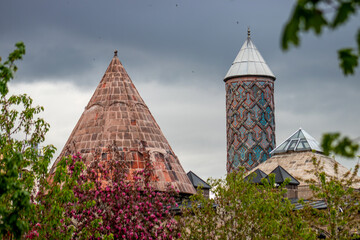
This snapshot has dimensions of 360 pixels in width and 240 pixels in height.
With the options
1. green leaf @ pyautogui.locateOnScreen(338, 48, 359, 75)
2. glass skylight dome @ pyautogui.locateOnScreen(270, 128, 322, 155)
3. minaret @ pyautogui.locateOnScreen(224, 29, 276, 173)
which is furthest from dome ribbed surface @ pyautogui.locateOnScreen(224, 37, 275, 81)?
green leaf @ pyautogui.locateOnScreen(338, 48, 359, 75)

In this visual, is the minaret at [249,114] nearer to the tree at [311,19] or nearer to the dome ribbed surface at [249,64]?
the dome ribbed surface at [249,64]

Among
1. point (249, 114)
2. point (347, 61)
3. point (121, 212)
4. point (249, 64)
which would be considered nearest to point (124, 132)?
point (121, 212)

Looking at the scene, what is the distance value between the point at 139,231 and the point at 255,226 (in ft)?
8.18

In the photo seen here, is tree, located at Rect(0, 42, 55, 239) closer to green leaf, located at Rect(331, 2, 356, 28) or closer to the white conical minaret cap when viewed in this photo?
green leaf, located at Rect(331, 2, 356, 28)

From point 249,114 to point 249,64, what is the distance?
308 centimetres

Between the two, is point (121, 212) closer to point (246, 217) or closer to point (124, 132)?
point (246, 217)

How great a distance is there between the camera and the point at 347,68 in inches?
152

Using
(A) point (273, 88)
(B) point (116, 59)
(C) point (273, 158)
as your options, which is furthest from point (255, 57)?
(B) point (116, 59)

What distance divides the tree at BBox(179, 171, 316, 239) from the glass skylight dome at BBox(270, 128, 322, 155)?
1743 cm

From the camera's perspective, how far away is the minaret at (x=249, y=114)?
38.6m

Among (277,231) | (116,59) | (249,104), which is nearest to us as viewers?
(277,231)

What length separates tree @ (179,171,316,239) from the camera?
15305mm

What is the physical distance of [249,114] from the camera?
39125 mm

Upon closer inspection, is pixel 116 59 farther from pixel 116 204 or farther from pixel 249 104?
pixel 249 104
